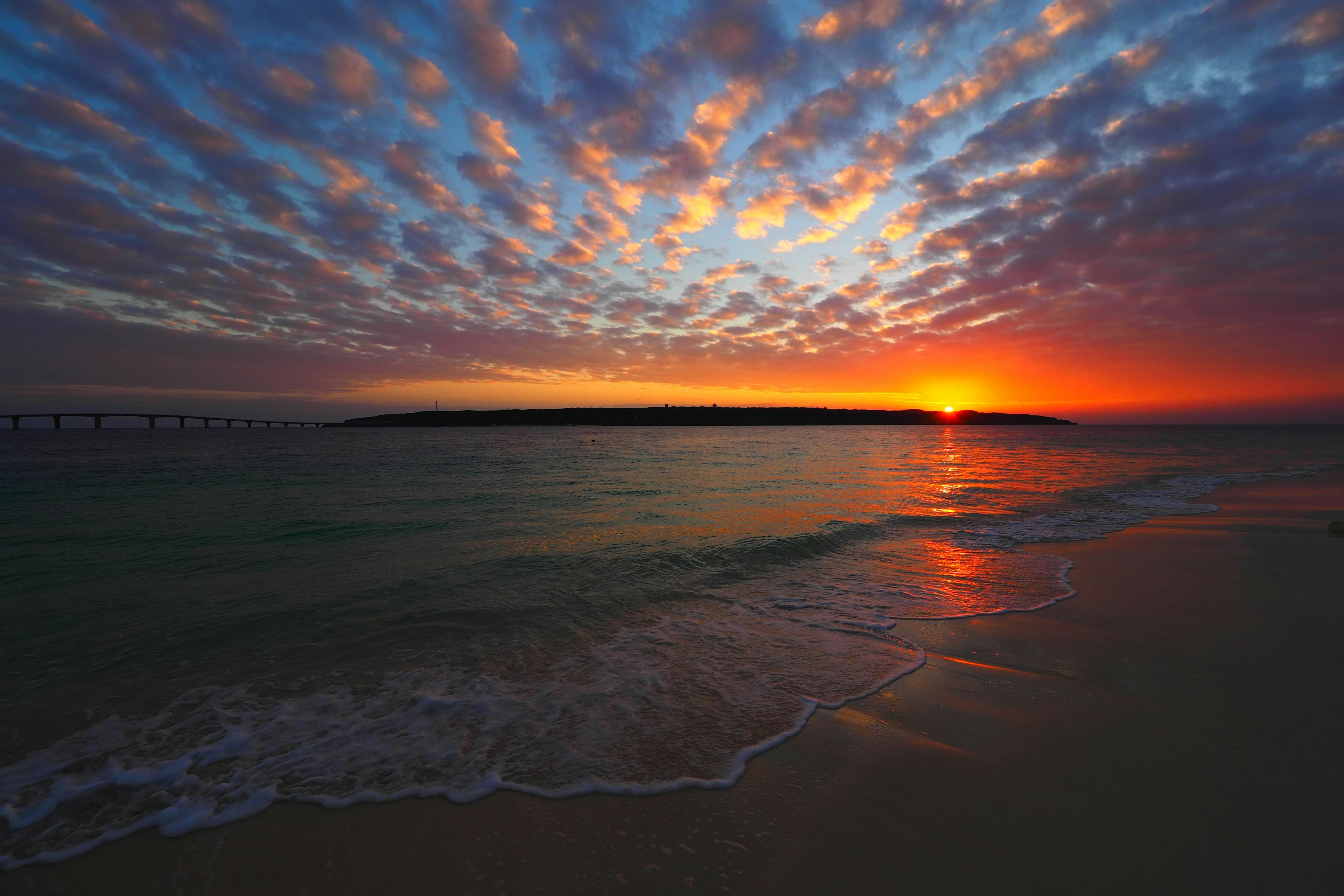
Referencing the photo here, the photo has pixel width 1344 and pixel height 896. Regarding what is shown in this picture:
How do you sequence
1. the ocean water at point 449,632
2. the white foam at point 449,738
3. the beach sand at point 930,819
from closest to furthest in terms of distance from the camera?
the beach sand at point 930,819, the white foam at point 449,738, the ocean water at point 449,632

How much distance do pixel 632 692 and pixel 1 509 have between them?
25164 mm

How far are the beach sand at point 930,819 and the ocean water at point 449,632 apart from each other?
0.28 metres

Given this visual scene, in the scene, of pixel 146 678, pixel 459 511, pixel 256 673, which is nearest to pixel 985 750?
pixel 256 673

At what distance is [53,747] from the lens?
404 cm

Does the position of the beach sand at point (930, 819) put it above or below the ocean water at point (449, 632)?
above

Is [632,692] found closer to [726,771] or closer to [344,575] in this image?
[726,771]

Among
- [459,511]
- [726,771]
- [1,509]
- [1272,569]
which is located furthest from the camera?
[1,509]

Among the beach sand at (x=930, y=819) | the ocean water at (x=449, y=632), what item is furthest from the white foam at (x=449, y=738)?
the beach sand at (x=930, y=819)

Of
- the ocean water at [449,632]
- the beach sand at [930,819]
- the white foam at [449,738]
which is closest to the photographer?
the beach sand at [930,819]

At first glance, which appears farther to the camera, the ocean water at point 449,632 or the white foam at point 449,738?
the ocean water at point 449,632

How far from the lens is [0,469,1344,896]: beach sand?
2.66 m

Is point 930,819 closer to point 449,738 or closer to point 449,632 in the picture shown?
point 449,738

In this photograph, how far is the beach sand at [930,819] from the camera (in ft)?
8.72

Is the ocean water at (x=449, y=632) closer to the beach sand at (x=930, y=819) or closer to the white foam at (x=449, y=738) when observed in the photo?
the white foam at (x=449, y=738)
